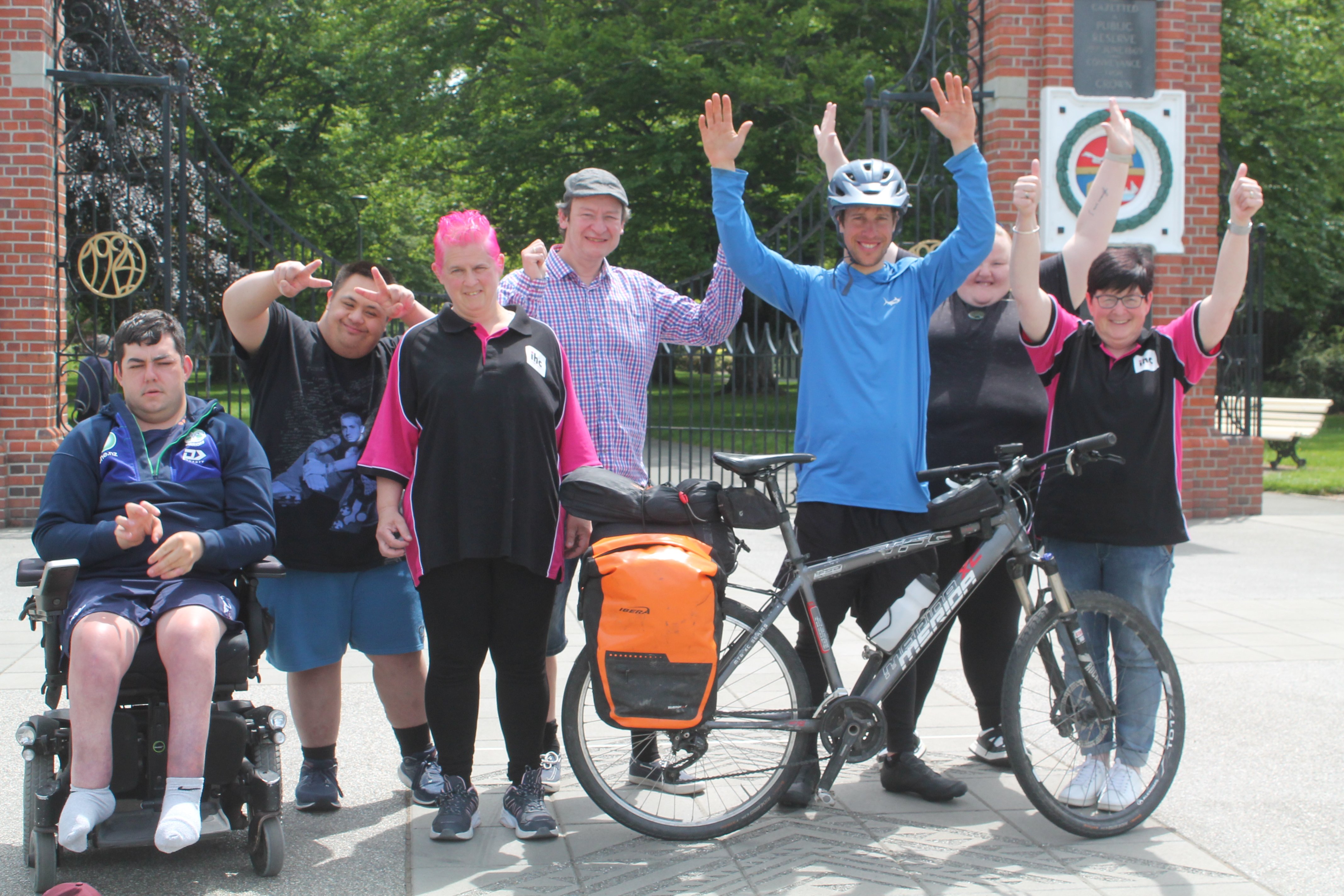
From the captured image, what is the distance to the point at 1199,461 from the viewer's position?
962 cm

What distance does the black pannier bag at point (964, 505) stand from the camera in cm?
362

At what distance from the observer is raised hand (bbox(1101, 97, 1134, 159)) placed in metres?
3.90

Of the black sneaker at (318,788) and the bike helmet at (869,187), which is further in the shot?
the black sneaker at (318,788)

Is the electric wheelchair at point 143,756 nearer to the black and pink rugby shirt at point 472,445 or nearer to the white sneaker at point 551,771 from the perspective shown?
the black and pink rugby shirt at point 472,445

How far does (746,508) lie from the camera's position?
347 cm

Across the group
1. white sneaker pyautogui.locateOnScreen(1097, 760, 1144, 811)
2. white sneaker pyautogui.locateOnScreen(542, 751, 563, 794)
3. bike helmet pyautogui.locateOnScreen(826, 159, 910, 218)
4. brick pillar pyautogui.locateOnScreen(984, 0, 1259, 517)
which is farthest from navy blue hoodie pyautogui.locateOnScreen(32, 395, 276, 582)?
brick pillar pyautogui.locateOnScreen(984, 0, 1259, 517)

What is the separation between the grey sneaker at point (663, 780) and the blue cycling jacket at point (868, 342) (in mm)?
914

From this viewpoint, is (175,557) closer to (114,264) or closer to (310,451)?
(310,451)

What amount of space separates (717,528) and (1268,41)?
19703mm

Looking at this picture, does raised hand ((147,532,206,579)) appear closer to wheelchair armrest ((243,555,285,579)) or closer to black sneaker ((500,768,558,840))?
wheelchair armrest ((243,555,285,579))

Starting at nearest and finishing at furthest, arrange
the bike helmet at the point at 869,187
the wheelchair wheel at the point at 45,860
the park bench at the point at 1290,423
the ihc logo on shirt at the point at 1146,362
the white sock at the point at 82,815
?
the white sock at the point at 82,815, the wheelchair wheel at the point at 45,860, the bike helmet at the point at 869,187, the ihc logo on shirt at the point at 1146,362, the park bench at the point at 1290,423

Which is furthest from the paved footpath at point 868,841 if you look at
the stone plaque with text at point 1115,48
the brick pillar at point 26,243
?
the stone plaque with text at point 1115,48

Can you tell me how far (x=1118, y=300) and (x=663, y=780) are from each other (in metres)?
1.98

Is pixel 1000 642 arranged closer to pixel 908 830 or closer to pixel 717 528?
pixel 908 830
